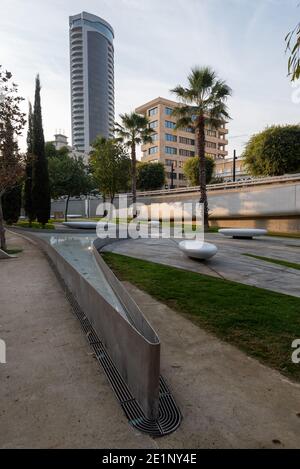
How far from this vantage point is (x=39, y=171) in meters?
20.6

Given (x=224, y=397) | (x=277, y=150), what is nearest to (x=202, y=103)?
(x=277, y=150)

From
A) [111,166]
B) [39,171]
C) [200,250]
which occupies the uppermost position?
[111,166]

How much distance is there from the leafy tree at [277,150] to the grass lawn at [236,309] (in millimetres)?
22391

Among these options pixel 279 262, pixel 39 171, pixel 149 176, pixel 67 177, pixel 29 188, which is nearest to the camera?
pixel 279 262

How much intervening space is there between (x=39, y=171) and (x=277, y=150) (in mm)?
20603

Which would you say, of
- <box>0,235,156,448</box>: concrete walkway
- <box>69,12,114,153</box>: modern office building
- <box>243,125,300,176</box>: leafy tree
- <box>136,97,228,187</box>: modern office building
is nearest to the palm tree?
<box>243,125,300,176</box>: leafy tree

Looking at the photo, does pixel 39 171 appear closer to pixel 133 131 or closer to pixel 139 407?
pixel 133 131

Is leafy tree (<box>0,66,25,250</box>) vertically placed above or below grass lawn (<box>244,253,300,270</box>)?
above

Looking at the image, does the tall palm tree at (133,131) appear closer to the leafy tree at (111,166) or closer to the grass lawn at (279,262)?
the leafy tree at (111,166)

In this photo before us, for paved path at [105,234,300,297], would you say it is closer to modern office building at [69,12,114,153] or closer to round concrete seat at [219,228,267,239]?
round concrete seat at [219,228,267,239]

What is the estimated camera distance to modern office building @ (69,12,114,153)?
14312 cm

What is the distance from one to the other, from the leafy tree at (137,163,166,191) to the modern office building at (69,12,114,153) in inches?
4197

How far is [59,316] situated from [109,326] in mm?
1984
